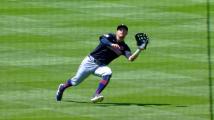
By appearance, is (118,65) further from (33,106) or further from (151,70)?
(33,106)

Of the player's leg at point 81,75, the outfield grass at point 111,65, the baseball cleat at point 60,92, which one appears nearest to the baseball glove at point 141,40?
the player's leg at point 81,75

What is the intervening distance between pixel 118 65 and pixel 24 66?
7.88ft

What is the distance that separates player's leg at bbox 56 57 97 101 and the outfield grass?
22 cm

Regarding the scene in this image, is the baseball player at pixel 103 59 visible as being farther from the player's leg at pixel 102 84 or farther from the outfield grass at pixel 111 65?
the outfield grass at pixel 111 65

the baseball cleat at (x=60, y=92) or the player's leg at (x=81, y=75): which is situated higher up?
the player's leg at (x=81, y=75)

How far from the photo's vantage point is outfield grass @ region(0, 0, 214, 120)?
1709 cm

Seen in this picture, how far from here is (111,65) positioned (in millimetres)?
21266

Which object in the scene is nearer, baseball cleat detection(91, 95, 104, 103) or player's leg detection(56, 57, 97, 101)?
baseball cleat detection(91, 95, 104, 103)

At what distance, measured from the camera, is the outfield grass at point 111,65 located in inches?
673

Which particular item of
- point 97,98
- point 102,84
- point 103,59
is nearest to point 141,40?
point 103,59

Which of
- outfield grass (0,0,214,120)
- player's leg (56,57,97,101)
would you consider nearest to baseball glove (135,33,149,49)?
player's leg (56,57,97,101)

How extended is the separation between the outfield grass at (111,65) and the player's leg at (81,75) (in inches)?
8.8

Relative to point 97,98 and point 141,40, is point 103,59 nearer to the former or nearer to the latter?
point 97,98

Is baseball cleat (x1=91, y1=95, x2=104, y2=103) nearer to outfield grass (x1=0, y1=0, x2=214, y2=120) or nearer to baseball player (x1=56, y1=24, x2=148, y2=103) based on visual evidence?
baseball player (x1=56, y1=24, x2=148, y2=103)
